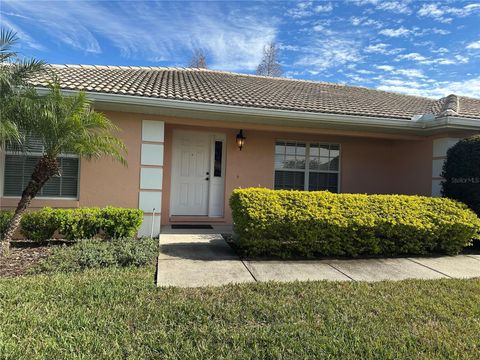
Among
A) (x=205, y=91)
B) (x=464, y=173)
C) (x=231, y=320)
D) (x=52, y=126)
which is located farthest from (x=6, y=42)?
(x=464, y=173)

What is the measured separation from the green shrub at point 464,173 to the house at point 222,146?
1.76ft

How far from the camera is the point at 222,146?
9.30m

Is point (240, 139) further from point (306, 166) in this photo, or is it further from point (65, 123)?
point (65, 123)

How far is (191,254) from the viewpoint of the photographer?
587 centimetres

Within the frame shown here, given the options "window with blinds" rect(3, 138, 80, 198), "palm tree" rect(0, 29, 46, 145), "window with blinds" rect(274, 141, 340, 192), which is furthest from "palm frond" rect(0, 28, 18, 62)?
"window with blinds" rect(274, 141, 340, 192)

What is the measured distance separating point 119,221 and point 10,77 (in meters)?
3.05

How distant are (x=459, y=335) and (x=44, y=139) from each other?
20.5 ft

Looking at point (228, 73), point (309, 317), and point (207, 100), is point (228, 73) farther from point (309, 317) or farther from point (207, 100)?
point (309, 317)

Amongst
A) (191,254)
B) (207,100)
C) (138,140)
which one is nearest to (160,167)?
(138,140)

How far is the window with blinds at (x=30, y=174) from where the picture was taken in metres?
6.82

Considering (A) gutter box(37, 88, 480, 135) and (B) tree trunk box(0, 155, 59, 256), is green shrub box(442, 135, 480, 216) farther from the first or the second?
(B) tree trunk box(0, 155, 59, 256)

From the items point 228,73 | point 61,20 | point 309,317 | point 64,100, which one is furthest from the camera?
point 228,73

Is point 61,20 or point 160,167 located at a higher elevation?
point 61,20

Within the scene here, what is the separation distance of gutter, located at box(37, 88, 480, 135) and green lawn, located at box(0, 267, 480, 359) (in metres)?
3.75
